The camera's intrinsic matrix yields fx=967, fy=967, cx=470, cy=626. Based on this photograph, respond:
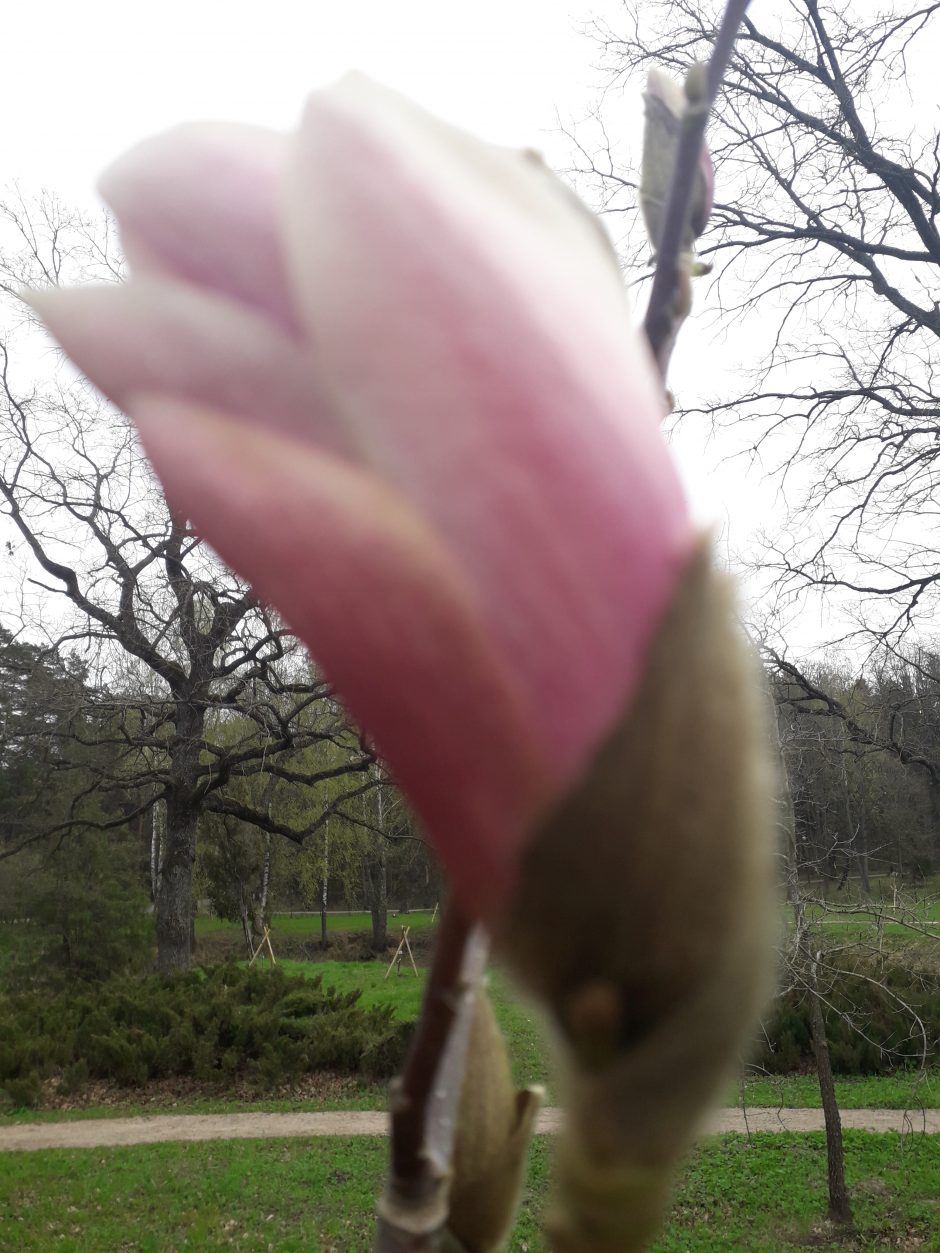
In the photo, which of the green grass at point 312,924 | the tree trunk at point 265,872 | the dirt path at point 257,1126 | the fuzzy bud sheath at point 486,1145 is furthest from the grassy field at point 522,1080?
the green grass at point 312,924

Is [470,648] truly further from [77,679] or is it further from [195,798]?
[195,798]

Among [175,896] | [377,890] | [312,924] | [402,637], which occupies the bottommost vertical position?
[312,924]

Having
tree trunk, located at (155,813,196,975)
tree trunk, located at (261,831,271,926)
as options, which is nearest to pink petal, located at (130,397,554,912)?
tree trunk, located at (155,813,196,975)

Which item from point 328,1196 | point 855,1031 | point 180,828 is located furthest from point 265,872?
point 328,1196

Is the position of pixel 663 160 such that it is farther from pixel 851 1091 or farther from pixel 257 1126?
pixel 851 1091

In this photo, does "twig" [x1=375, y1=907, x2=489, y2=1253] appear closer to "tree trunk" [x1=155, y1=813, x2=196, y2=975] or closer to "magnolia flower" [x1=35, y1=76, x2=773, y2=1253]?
"magnolia flower" [x1=35, y1=76, x2=773, y2=1253]

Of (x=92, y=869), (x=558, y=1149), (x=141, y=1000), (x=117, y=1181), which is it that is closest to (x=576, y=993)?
(x=558, y=1149)
